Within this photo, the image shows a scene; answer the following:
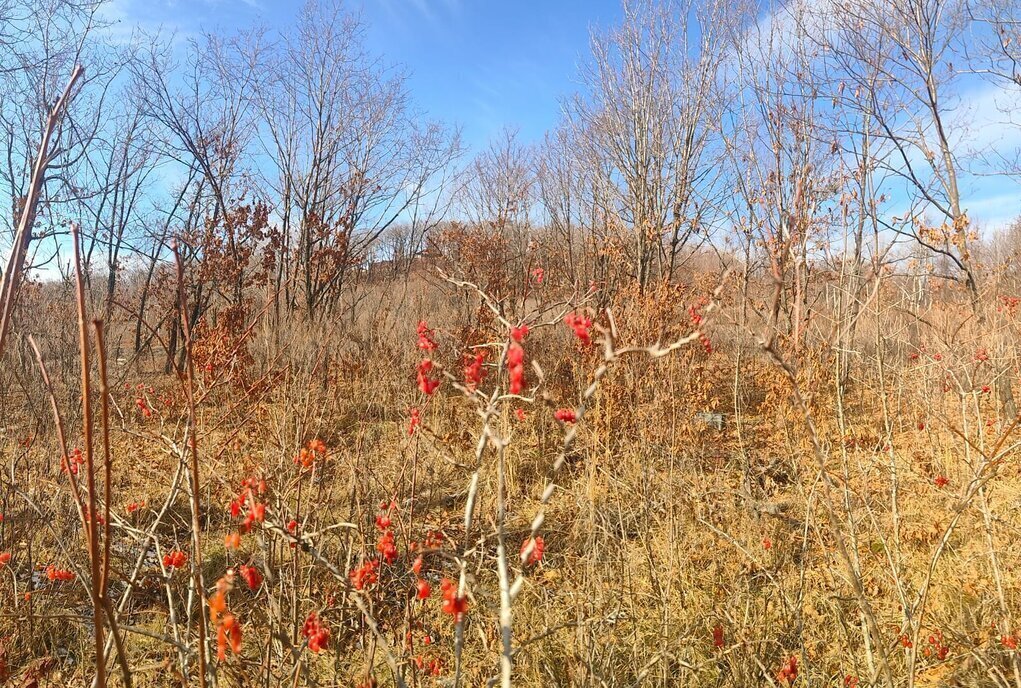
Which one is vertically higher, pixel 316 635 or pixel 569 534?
pixel 316 635

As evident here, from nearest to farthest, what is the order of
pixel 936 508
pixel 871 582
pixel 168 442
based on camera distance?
pixel 168 442 → pixel 871 582 → pixel 936 508

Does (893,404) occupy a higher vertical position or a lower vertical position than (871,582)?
higher

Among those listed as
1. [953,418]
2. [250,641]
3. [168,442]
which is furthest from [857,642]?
[953,418]

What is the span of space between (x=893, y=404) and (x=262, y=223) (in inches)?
343

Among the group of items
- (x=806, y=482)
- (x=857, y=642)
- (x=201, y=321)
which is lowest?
(x=857, y=642)

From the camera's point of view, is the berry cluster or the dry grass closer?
the berry cluster

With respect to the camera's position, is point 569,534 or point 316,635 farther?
point 569,534

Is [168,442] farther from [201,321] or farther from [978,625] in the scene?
[201,321]

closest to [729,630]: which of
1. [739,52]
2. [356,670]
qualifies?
[356,670]

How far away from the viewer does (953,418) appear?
211 inches

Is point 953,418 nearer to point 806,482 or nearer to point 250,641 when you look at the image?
point 806,482

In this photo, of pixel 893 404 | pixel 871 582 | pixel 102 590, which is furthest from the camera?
pixel 893 404

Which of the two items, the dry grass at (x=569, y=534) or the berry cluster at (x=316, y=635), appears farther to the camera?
the dry grass at (x=569, y=534)

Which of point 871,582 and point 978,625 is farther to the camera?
point 871,582
